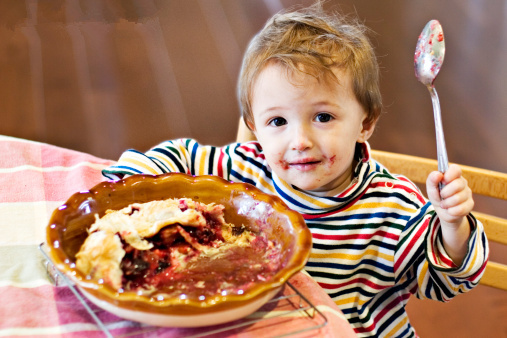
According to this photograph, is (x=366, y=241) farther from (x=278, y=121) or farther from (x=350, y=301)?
(x=278, y=121)

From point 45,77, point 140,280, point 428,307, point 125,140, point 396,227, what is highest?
point 140,280

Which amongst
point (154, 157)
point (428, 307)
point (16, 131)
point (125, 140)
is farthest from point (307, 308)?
point (16, 131)

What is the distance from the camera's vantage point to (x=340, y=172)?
106 centimetres

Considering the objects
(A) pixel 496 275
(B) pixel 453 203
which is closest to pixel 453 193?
(B) pixel 453 203

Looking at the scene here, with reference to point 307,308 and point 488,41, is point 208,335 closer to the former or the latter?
point 307,308

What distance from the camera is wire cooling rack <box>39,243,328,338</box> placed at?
682mm

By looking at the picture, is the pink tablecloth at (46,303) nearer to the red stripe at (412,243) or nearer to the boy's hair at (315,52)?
the red stripe at (412,243)

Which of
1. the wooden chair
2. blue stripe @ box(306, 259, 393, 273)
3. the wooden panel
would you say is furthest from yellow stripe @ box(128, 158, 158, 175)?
the wooden panel

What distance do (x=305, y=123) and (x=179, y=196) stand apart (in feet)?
0.85

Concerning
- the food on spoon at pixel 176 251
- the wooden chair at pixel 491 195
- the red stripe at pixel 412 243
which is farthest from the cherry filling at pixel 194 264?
the wooden chair at pixel 491 195

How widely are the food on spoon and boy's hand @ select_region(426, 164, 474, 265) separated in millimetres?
257

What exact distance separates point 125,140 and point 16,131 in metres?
0.53

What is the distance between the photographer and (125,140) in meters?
2.83

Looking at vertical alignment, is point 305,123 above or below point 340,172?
above
